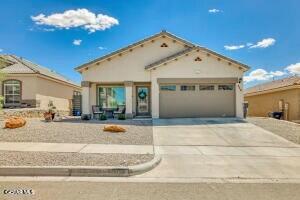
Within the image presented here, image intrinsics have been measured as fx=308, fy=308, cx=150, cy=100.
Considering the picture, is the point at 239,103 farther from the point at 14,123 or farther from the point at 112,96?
the point at 14,123

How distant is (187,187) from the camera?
711 cm

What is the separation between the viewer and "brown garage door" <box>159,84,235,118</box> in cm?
2197

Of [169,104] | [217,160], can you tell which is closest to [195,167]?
[217,160]

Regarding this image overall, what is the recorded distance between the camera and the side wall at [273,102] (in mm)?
25656

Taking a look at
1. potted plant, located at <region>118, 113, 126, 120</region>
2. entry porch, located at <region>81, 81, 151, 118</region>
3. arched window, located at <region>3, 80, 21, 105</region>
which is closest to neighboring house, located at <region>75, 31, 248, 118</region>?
entry porch, located at <region>81, 81, 151, 118</region>

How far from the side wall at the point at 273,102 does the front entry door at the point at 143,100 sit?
40.8ft

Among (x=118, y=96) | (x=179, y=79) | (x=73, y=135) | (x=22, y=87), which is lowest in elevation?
(x=73, y=135)

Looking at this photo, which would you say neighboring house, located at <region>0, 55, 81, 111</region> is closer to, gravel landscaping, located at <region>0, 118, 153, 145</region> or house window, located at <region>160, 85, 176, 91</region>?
gravel landscaping, located at <region>0, 118, 153, 145</region>

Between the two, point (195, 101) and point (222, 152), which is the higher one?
point (195, 101)

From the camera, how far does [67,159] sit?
9117 millimetres

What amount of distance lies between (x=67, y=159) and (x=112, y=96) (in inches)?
580

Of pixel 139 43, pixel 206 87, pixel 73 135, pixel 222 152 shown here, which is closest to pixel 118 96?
pixel 139 43

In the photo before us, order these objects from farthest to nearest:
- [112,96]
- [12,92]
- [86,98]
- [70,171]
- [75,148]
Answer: [12,92], [112,96], [86,98], [75,148], [70,171]

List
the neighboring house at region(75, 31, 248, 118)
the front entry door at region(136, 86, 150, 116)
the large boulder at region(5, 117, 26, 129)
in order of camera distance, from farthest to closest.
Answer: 1. the front entry door at region(136, 86, 150, 116)
2. the neighboring house at region(75, 31, 248, 118)
3. the large boulder at region(5, 117, 26, 129)
